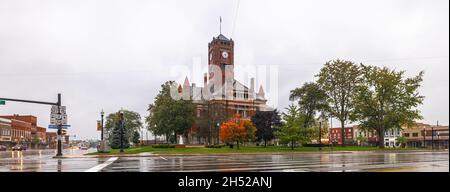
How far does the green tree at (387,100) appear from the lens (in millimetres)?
54375

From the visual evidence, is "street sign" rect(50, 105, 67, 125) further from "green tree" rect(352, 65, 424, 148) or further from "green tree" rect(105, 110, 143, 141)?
"green tree" rect(105, 110, 143, 141)

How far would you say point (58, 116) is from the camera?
34.6 meters

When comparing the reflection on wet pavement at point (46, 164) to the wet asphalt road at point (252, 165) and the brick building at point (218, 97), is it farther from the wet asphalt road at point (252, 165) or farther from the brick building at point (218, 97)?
the brick building at point (218, 97)

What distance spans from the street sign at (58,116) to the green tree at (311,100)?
123 ft

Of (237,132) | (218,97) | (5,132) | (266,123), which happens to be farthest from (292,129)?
(5,132)

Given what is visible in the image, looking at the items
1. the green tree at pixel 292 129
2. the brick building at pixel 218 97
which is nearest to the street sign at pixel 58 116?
the green tree at pixel 292 129

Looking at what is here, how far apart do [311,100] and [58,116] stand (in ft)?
133

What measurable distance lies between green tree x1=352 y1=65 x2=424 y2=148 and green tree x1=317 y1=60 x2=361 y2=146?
1931mm

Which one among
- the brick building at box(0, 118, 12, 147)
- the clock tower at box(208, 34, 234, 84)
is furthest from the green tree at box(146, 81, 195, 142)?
the clock tower at box(208, 34, 234, 84)

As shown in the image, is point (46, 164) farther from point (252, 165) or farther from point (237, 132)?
point (237, 132)

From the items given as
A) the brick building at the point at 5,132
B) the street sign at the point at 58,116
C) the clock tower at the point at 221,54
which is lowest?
the brick building at the point at 5,132
